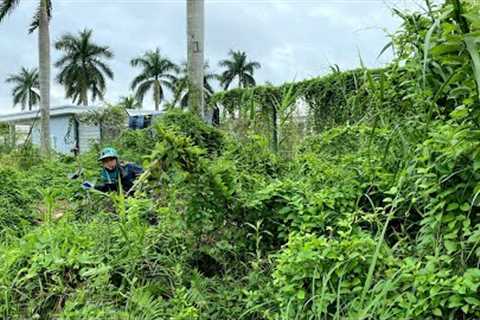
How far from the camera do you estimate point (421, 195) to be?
2.16m

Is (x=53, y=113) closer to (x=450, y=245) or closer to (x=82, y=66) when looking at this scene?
(x=82, y=66)

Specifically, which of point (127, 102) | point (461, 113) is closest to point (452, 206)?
point (461, 113)

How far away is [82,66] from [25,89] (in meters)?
11.8

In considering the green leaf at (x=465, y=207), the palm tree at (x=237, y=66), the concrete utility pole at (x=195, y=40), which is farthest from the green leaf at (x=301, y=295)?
the palm tree at (x=237, y=66)

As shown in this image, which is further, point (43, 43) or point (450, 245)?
point (43, 43)

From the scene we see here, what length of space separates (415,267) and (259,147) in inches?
75.5

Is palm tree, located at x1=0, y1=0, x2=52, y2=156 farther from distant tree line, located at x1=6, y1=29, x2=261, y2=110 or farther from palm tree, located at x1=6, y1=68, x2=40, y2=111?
palm tree, located at x1=6, y1=68, x2=40, y2=111

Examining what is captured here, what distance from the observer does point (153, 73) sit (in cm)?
4097

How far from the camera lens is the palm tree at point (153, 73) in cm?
4072

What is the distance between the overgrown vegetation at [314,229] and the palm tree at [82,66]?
3435cm

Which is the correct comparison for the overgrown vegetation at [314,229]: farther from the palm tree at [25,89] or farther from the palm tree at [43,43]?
the palm tree at [25,89]

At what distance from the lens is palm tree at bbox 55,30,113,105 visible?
36.2m

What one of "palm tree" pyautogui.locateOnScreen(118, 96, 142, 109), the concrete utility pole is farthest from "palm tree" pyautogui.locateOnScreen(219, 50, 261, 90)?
the concrete utility pole

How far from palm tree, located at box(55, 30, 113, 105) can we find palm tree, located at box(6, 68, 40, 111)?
32.9 ft
